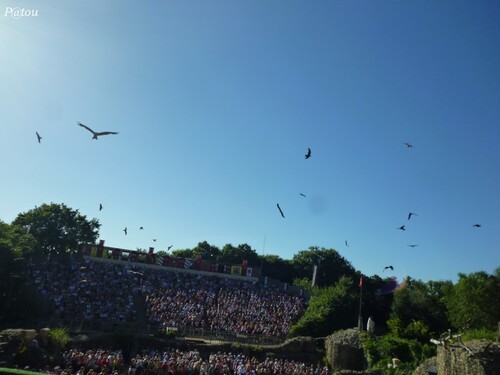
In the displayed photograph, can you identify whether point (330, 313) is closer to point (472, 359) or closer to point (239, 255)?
point (472, 359)

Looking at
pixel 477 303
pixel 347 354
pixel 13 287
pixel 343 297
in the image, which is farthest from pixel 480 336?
pixel 13 287

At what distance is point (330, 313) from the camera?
3331cm

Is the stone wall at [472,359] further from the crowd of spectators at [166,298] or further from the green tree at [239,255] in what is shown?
the green tree at [239,255]

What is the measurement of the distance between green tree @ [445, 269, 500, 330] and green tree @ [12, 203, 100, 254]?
45856 millimetres

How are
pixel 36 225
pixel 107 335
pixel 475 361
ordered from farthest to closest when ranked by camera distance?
pixel 36 225 < pixel 107 335 < pixel 475 361

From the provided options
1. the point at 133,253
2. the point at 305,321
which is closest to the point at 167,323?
the point at 305,321

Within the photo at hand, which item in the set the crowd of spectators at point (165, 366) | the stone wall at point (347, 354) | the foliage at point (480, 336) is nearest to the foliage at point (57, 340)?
the crowd of spectators at point (165, 366)

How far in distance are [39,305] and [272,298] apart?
22.7 metres

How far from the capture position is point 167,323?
1171 inches

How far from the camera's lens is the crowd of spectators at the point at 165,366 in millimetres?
18797

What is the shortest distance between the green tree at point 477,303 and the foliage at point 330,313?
29.3 ft

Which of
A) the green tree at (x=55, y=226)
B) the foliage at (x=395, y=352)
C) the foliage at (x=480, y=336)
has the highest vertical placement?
the green tree at (x=55, y=226)

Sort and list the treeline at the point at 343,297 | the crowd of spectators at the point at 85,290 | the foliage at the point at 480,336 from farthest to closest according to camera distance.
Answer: the crowd of spectators at the point at 85,290
the treeline at the point at 343,297
the foliage at the point at 480,336

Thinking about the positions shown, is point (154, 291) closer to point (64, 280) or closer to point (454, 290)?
point (64, 280)
